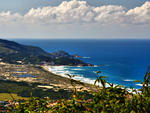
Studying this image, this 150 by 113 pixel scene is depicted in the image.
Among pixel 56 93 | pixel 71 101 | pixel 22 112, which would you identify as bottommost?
pixel 56 93

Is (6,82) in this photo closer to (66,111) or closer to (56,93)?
(56,93)

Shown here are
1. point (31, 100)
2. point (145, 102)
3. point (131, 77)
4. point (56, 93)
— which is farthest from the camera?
point (131, 77)

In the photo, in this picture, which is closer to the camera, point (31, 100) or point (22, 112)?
point (22, 112)

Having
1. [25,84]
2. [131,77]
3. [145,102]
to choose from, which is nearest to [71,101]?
[145,102]

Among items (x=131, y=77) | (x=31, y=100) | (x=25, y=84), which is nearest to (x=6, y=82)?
(x=25, y=84)

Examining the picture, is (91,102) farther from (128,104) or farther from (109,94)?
(128,104)

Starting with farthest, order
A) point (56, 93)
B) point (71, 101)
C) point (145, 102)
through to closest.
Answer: point (56, 93)
point (71, 101)
point (145, 102)

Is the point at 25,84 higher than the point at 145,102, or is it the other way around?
the point at 145,102
